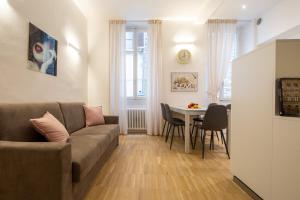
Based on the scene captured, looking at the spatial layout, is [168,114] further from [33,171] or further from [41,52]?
[33,171]

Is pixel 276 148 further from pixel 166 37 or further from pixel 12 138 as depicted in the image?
pixel 166 37

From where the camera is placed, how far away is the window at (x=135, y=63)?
17.0 ft

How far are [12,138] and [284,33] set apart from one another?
4738mm

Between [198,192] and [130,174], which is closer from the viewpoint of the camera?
[198,192]

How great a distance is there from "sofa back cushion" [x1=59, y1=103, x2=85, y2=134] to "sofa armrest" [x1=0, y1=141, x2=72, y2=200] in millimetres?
1407

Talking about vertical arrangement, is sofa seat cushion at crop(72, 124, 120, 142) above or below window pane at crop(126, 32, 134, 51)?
below

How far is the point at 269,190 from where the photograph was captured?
5.28 ft

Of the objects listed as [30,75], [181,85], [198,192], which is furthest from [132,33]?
[198,192]

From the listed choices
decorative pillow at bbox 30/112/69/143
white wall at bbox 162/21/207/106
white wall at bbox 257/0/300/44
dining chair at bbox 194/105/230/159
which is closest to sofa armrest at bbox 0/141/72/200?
decorative pillow at bbox 30/112/69/143

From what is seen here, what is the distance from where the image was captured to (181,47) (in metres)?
5.00

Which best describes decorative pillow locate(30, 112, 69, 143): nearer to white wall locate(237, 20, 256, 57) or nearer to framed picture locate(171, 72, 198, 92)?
framed picture locate(171, 72, 198, 92)

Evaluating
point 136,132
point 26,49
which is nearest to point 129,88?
point 136,132

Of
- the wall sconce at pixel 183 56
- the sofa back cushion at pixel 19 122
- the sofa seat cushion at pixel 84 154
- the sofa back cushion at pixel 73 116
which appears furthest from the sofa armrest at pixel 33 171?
the wall sconce at pixel 183 56

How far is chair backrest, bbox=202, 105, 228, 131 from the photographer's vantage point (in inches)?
120
